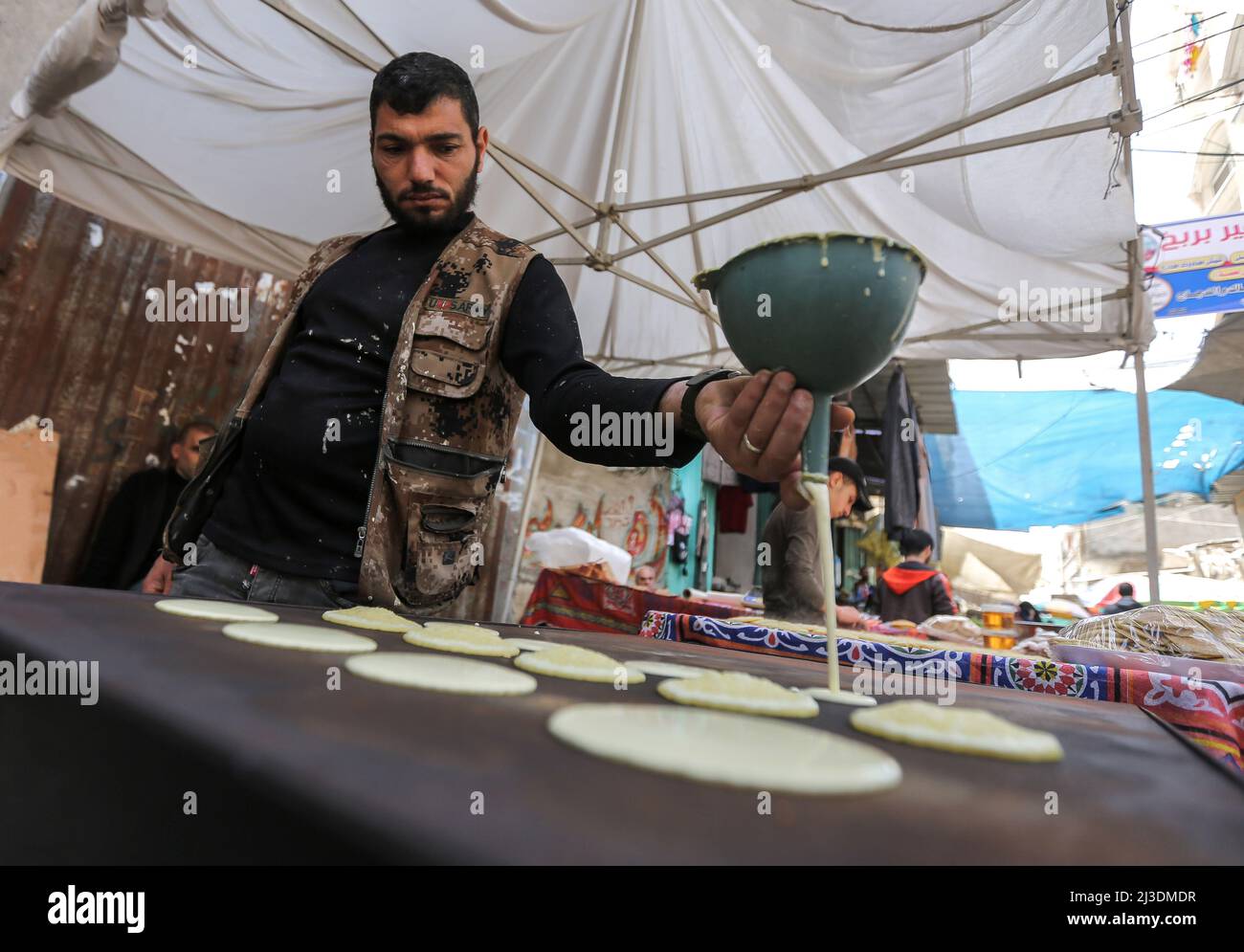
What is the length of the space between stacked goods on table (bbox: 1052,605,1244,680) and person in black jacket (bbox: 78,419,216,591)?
12.3ft

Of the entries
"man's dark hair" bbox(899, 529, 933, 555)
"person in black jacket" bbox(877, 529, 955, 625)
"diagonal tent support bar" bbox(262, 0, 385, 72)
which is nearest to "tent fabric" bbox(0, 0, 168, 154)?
"diagonal tent support bar" bbox(262, 0, 385, 72)

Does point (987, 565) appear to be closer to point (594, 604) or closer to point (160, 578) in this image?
point (594, 604)

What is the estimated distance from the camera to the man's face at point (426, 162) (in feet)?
5.27

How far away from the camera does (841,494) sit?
3.50 meters

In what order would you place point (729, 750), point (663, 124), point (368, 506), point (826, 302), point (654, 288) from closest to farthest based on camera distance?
1. point (729, 750)
2. point (826, 302)
3. point (368, 506)
4. point (663, 124)
5. point (654, 288)

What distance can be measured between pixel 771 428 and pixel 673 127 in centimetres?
330

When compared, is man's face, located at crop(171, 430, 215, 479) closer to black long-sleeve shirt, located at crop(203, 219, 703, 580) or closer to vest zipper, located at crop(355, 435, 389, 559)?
black long-sleeve shirt, located at crop(203, 219, 703, 580)

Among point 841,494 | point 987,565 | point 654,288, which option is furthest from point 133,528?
point 987,565

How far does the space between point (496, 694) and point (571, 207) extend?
381cm

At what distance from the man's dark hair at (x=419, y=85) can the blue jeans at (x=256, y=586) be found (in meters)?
1.07

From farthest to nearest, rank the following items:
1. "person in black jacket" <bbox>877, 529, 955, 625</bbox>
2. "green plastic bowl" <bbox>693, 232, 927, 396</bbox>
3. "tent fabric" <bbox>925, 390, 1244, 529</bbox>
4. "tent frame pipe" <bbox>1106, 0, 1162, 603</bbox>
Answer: "tent fabric" <bbox>925, 390, 1244, 529</bbox>, "person in black jacket" <bbox>877, 529, 955, 625</bbox>, "tent frame pipe" <bbox>1106, 0, 1162, 603</bbox>, "green plastic bowl" <bbox>693, 232, 927, 396</bbox>

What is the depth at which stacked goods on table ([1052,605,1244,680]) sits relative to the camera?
1.62 meters

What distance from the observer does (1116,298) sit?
379cm
